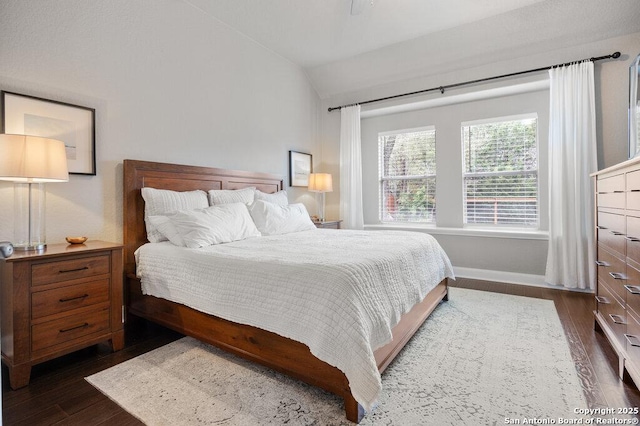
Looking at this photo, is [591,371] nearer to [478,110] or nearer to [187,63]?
[478,110]

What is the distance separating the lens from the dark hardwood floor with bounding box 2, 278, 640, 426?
5.12 feet

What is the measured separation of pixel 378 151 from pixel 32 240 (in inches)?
169

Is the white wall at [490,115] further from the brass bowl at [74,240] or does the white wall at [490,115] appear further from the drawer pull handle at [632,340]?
the brass bowl at [74,240]

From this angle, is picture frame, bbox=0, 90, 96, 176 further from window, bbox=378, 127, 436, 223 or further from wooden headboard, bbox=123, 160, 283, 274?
window, bbox=378, 127, 436, 223

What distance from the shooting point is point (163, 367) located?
2.02 meters

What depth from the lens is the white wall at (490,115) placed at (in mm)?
3301

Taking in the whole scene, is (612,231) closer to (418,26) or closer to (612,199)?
(612,199)

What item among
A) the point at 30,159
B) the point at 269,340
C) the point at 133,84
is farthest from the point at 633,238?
the point at 133,84

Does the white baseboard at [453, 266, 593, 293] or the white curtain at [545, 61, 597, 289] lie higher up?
the white curtain at [545, 61, 597, 289]

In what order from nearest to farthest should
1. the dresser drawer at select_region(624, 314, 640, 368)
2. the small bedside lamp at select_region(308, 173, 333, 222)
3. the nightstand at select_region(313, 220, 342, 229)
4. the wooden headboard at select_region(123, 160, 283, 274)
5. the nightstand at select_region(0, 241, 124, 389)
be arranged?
the dresser drawer at select_region(624, 314, 640, 368)
the nightstand at select_region(0, 241, 124, 389)
the wooden headboard at select_region(123, 160, 283, 274)
the nightstand at select_region(313, 220, 342, 229)
the small bedside lamp at select_region(308, 173, 333, 222)

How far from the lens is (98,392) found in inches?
69.1

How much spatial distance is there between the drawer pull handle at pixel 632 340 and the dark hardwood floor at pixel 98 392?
27cm

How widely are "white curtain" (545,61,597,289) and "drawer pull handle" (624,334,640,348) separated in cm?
203

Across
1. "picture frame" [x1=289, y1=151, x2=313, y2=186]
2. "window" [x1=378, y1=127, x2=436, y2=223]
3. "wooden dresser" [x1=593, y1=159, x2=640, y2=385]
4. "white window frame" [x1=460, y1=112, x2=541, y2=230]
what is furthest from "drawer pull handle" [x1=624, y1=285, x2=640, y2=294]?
"picture frame" [x1=289, y1=151, x2=313, y2=186]
